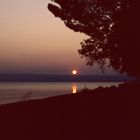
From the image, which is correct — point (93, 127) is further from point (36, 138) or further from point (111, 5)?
point (111, 5)

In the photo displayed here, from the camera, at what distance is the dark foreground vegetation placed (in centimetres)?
1797

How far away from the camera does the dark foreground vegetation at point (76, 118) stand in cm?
1797

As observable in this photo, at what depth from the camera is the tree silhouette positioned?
30125mm

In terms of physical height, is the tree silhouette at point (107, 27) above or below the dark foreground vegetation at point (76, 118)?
above

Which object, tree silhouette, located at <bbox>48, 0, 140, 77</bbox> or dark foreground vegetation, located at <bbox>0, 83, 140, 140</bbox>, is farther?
tree silhouette, located at <bbox>48, 0, 140, 77</bbox>

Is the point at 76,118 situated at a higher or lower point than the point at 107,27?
lower

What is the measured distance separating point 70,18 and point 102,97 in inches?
404

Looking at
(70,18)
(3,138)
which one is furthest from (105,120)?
(70,18)

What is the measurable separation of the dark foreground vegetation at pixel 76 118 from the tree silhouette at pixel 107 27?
15.1 feet

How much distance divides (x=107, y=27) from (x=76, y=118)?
43.7ft

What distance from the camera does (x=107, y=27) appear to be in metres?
32.8

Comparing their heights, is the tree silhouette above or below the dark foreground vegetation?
above

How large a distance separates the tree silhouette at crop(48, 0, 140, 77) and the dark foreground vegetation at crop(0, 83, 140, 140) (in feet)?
15.1

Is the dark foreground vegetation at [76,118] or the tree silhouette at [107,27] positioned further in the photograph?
the tree silhouette at [107,27]
